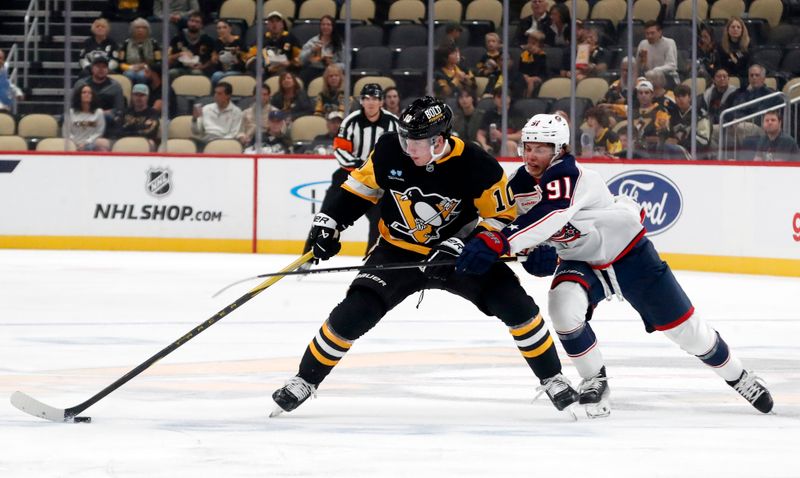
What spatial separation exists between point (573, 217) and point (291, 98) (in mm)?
7083

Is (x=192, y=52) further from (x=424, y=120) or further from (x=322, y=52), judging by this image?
(x=424, y=120)

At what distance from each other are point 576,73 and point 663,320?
6.40 m

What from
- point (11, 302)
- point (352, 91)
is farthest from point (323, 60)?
point (11, 302)

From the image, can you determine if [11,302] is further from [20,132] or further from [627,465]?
[627,465]

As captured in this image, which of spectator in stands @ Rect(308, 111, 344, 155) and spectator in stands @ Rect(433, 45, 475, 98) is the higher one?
spectator in stands @ Rect(433, 45, 475, 98)

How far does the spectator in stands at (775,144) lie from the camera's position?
9727 mm

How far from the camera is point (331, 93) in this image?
1114 centimetres

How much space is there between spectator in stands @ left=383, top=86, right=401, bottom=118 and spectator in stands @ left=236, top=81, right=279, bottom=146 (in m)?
1.00

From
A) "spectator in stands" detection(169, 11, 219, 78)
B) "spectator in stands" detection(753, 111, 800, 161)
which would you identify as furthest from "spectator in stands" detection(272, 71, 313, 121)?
"spectator in stands" detection(753, 111, 800, 161)

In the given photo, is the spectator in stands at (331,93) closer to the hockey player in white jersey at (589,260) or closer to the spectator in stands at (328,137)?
the spectator in stands at (328,137)

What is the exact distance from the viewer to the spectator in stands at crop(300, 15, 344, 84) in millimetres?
11242

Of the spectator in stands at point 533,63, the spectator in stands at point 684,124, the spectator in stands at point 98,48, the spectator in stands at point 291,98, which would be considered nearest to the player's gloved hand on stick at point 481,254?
the spectator in stands at point 684,124

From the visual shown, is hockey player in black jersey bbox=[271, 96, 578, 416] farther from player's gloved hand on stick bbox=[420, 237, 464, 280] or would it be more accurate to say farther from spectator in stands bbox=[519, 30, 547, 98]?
spectator in stands bbox=[519, 30, 547, 98]

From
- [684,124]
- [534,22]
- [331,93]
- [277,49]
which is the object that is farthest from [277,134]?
[684,124]
